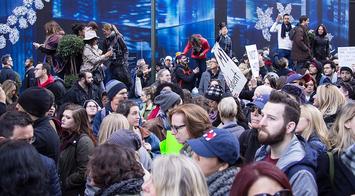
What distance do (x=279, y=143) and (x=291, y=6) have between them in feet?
63.7

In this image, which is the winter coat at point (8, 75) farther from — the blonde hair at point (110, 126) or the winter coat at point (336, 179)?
the winter coat at point (336, 179)

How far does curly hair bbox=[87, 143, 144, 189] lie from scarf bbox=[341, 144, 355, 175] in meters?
1.61

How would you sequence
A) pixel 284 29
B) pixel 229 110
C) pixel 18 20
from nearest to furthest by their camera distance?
1. pixel 229 110
2. pixel 18 20
3. pixel 284 29

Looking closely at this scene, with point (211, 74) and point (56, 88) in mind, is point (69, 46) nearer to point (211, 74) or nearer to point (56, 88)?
point (56, 88)

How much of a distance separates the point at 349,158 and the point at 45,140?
109 inches

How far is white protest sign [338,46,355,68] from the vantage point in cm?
1638

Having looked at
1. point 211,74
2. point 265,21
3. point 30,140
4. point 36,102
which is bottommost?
point 211,74

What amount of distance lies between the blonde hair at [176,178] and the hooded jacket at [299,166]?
1.05 meters

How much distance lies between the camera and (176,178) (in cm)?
370

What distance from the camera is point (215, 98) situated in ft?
31.6

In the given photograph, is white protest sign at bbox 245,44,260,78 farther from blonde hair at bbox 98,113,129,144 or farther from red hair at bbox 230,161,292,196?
red hair at bbox 230,161,292,196

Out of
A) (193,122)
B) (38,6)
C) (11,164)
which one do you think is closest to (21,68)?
(38,6)

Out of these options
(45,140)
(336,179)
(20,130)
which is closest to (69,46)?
(45,140)

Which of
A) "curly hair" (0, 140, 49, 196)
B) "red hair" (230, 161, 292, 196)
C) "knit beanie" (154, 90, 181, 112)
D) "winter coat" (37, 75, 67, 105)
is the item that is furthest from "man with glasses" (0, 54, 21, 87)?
"red hair" (230, 161, 292, 196)
